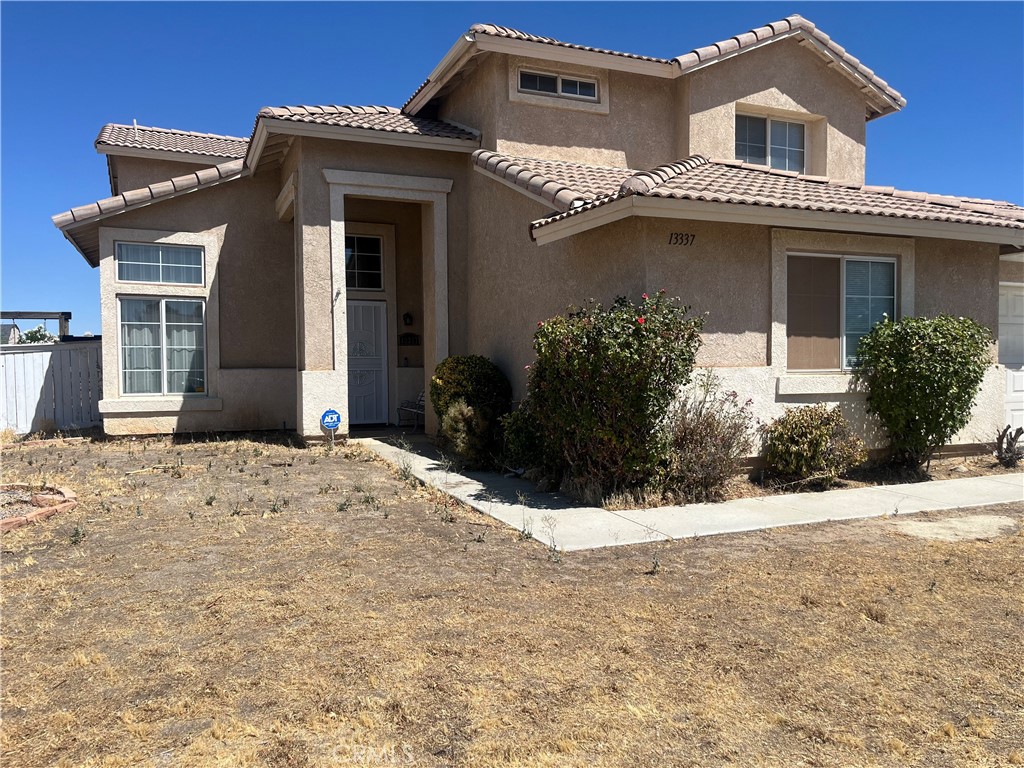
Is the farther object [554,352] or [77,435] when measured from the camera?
[77,435]

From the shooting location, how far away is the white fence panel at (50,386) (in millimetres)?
14922

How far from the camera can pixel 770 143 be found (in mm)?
13648

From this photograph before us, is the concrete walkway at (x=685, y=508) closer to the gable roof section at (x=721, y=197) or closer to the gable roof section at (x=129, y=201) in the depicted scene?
the gable roof section at (x=721, y=197)

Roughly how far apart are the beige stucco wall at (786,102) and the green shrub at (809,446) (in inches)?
224

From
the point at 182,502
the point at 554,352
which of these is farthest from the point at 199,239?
the point at 554,352

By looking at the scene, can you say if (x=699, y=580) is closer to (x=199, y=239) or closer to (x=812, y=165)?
(x=812, y=165)

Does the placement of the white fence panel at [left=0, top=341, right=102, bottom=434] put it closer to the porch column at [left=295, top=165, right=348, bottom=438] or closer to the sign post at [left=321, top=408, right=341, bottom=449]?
the porch column at [left=295, top=165, right=348, bottom=438]

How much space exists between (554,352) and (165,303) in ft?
29.1

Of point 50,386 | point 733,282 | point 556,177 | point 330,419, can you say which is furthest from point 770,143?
point 50,386

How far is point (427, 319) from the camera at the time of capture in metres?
13.4

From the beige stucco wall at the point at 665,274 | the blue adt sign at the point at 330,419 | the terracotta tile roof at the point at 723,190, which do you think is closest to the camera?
the terracotta tile roof at the point at 723,190

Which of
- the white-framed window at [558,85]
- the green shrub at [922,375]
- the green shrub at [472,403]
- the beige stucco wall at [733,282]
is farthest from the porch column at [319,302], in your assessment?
the green shrub at [922,375]

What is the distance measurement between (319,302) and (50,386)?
23.4ft

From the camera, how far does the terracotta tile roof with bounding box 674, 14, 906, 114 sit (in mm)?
12559
